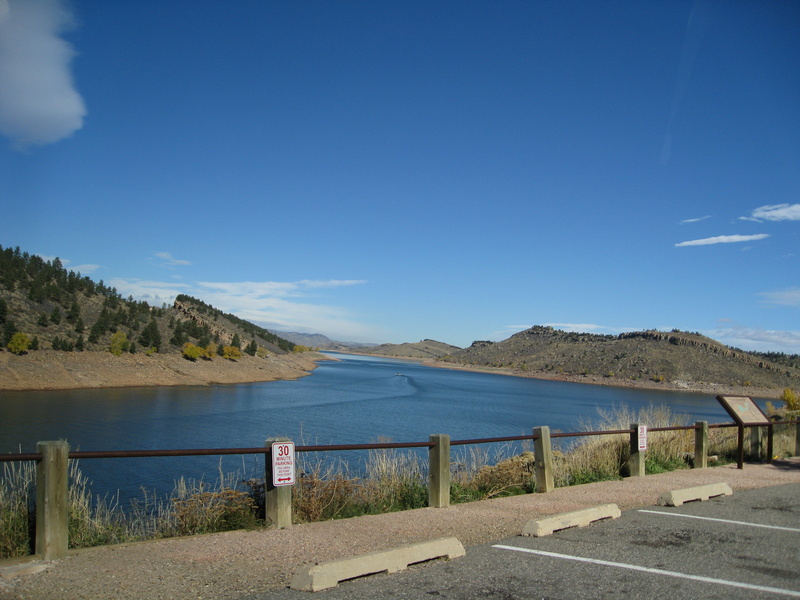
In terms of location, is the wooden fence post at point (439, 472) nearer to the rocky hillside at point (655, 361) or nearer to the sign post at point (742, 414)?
the sign post at point (742, 414)

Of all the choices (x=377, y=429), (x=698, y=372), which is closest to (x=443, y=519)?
(x=377, y=429)

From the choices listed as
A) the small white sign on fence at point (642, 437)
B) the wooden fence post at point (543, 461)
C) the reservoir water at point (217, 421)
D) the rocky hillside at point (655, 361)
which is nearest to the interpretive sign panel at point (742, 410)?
the small white sign on fence at point (642, 437)

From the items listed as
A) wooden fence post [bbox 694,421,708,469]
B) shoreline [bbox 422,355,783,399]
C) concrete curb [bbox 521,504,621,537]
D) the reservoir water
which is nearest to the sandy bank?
the reservoir water

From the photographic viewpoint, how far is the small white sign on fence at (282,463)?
7.20 m

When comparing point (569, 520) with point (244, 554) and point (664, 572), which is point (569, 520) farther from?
point (244, 554)

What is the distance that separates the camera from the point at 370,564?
5.52 metres

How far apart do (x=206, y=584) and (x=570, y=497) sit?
6.26 metres

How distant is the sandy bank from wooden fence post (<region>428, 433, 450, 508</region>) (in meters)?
37.6

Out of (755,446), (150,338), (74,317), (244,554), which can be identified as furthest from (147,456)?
(150,338)

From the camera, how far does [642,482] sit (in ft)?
37.3

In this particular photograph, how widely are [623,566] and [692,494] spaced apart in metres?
4.16

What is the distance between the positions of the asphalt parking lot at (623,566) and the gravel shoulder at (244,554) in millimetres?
555

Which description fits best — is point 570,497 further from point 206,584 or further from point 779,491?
point 206,584

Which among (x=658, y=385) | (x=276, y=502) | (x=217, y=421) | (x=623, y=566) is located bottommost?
(x=658, y=385)
